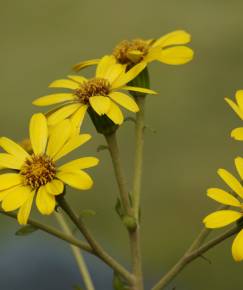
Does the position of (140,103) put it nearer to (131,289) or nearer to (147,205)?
(131,289)

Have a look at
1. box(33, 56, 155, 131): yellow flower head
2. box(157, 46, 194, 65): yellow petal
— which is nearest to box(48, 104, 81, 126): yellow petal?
box(33, 56, 155, 131): yellow flower head

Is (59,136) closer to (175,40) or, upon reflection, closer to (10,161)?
(10,161)

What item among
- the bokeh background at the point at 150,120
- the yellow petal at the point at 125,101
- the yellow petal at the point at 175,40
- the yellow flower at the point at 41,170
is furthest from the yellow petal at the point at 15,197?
the bokeh background at the point at 150,120

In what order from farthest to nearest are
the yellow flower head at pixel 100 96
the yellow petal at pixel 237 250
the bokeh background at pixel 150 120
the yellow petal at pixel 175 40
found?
1. the bokeh background at pixel 150 120
2. the yellow petal at pixel 175 40
3. the yellow flower head at pixel 100 96
4. the yellow petal at pixel 237 250

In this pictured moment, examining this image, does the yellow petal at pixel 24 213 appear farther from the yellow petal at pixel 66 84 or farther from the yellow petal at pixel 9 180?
the yellow petal at pixel 66 84

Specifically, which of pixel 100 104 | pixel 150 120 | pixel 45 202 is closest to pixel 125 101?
pixel 100 104

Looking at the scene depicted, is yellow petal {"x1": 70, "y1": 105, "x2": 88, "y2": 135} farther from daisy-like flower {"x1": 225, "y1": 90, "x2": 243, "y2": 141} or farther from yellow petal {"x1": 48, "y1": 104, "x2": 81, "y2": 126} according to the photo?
daisy-like flower {"x1": 225, "y1": 90, "x2": 243, "y2": 141}
